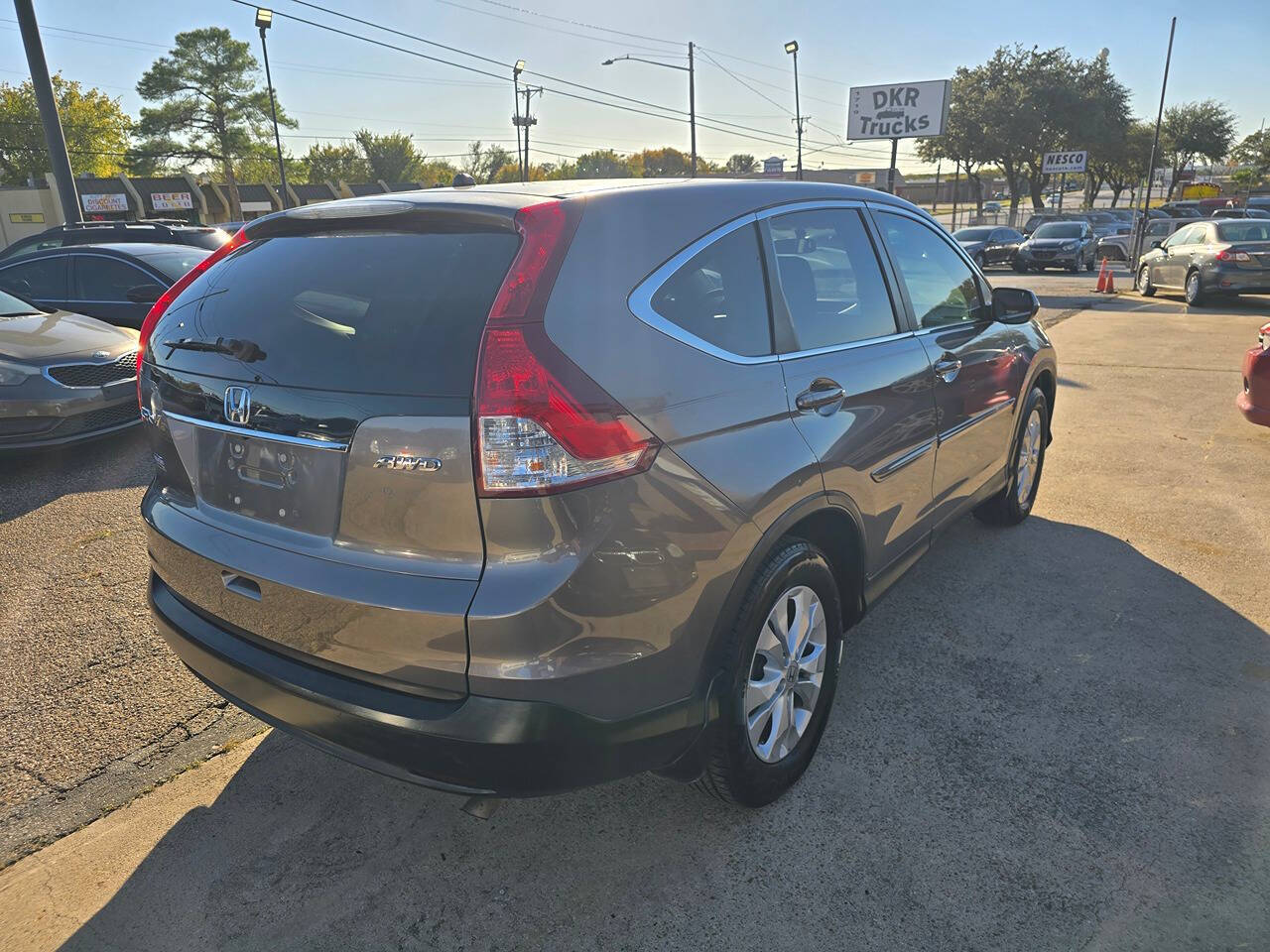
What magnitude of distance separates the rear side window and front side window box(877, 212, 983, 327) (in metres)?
1.17

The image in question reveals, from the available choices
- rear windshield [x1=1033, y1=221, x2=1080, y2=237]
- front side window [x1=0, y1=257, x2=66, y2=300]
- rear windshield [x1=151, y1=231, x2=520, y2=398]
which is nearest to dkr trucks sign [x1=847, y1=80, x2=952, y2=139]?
rear windshield [x1=1033, y1=221, x2=1080, y2=237]

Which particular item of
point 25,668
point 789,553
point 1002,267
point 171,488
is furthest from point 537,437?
point 1002,267

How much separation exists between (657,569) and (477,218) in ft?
3.20

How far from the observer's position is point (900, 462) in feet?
10.3

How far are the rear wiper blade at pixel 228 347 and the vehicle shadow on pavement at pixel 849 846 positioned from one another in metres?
1.43

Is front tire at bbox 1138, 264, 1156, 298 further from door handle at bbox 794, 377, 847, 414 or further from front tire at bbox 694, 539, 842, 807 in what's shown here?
front tire at bbox 694, 539, 842, 807

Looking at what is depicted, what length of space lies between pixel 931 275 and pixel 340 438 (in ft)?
9.22

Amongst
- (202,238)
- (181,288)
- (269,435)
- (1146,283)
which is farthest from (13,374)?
(1146,283)

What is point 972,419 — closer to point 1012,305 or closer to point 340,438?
point 1012,305

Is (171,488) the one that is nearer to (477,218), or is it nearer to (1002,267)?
(477,218)

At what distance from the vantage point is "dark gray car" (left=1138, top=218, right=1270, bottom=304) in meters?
14.5

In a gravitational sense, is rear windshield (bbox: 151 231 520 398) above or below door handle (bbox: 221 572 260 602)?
above

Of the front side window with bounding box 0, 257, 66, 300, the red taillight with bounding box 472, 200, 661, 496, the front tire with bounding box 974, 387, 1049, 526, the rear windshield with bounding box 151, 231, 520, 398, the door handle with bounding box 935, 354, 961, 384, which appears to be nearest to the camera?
the red taillight with bounding box 472, 200, 661, 496

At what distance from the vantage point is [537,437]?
6.08 feet
